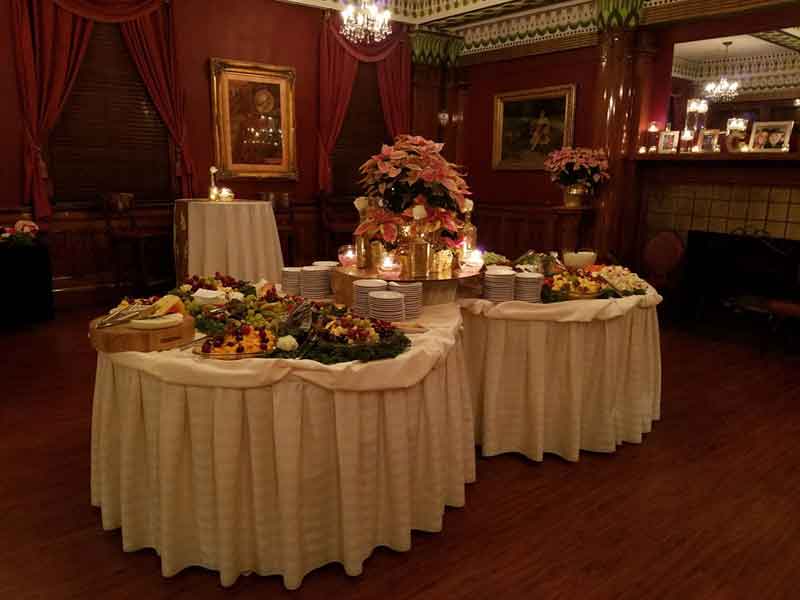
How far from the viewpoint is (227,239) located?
5.84m

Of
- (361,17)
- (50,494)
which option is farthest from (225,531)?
(361,17)

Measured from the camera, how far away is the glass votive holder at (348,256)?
3.53 meters

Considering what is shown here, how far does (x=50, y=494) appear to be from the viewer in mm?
2922

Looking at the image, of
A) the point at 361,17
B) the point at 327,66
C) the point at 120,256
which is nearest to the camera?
the point at 361,17

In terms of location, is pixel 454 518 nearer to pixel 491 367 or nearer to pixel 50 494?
pixel 491 367

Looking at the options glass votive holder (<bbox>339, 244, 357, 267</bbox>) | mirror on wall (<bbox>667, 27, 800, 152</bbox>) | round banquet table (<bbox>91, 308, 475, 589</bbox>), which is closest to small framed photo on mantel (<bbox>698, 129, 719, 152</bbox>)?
mirror on wall (<bbox>667, 27, 800, 152</bbox>)

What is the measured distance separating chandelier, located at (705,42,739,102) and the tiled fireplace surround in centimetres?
180

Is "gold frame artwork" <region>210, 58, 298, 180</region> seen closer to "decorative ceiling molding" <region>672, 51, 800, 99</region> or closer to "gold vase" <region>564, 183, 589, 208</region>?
"gold vase" <region>564, 183, 589, 208</region>

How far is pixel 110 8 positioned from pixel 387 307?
5752mm

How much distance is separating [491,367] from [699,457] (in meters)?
1.33

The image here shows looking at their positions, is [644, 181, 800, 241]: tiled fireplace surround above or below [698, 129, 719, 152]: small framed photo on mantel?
below

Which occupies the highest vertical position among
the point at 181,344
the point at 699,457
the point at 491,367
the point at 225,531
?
the point at 181,344

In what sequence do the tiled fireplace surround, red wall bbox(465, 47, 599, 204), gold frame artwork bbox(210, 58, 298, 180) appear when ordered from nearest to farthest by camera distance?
the tiled fireplace surround, gold frame artwork bbox(210, 58, 298, 180), red wall bbox(465, 47, 599, 204)

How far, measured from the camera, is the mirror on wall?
21.1ft
